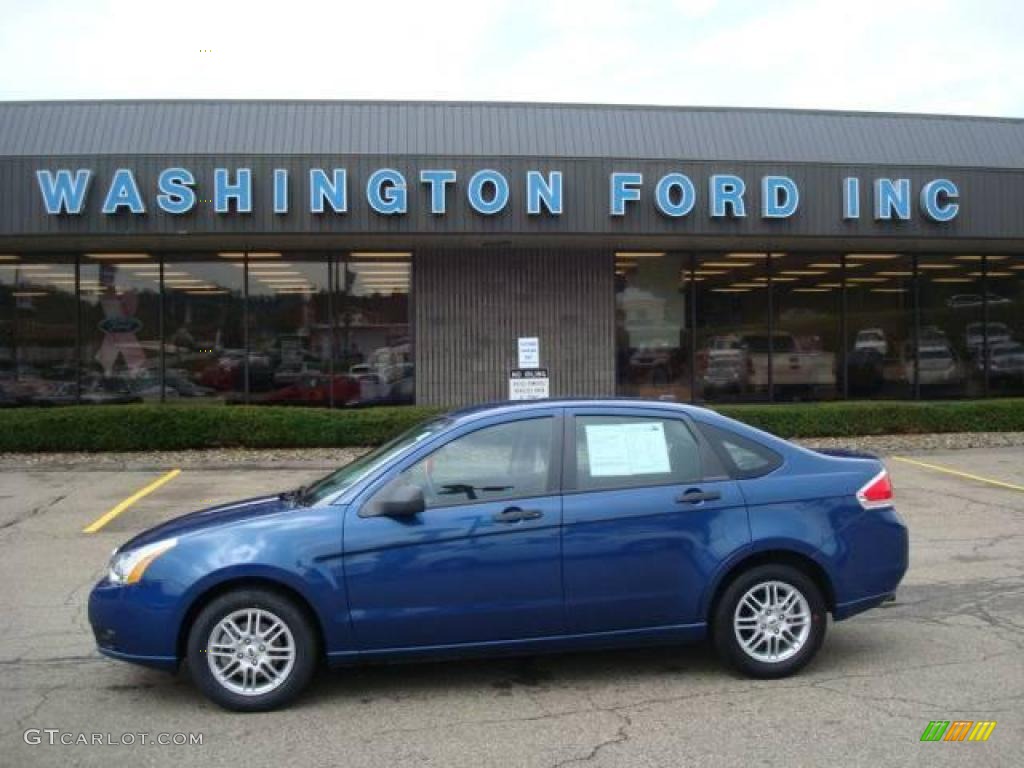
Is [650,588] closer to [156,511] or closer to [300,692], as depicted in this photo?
[300,692]

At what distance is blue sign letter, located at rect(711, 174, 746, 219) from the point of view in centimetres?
1561

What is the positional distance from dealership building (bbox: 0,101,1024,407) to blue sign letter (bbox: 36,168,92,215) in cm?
3

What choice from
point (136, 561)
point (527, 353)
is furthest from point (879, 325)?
point (136, 561)

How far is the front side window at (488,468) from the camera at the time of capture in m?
5.07

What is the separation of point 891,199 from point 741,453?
12.2m

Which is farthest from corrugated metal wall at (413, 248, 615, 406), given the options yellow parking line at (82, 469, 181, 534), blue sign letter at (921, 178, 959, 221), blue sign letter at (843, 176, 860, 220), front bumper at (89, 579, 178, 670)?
front bumper at (89, 579, 178, 670)

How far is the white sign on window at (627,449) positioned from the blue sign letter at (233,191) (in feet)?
35.7

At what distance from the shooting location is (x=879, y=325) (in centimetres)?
1902

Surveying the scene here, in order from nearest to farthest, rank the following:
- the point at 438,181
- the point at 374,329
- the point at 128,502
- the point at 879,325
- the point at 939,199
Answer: the point at 128,502
the point at 438,181
the point at 939,199
the point at 374,329
the point at 879,325

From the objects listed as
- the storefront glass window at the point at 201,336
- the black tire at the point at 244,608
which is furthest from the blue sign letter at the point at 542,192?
the black tire at the point at 244,608

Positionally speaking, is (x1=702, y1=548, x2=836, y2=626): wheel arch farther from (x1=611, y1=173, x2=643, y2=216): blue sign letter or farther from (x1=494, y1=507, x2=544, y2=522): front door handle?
(x1=611, y1=173, x2=643, y2=216): blue sign letter

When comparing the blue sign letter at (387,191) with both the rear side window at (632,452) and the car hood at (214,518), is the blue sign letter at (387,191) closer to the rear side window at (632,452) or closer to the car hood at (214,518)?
the car hood at (214,518)

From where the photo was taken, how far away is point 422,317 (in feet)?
56.6

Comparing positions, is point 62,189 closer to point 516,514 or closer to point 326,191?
point 326,191
